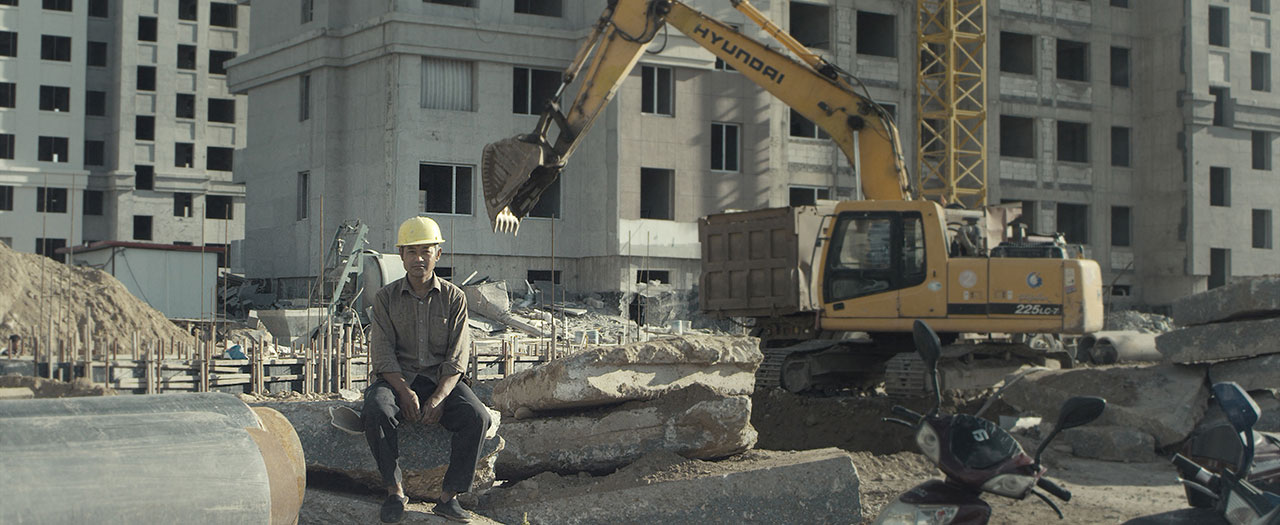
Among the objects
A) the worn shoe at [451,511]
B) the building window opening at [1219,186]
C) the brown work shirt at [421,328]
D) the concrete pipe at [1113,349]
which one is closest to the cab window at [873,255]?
the concrete pipe at [1113,349]

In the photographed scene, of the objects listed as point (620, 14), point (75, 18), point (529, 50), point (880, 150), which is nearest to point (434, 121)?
point (529, 50)

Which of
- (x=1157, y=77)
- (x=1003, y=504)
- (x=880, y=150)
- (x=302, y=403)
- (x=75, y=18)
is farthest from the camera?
(x=75, y=18)

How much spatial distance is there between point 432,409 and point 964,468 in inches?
128

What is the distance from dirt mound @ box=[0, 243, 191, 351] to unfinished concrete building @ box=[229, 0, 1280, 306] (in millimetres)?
5255

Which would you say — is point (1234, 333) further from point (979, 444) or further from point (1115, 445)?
point (979, 444)

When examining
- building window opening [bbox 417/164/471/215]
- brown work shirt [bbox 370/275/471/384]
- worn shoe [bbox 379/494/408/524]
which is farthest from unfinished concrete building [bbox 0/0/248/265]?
worn shoe [bbox 379/494/408/524]

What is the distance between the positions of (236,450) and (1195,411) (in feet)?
37.6

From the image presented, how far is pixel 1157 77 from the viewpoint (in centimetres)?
4203

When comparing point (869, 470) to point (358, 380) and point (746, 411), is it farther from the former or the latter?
point (358, 380)

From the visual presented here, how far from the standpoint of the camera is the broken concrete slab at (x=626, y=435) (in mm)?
8617

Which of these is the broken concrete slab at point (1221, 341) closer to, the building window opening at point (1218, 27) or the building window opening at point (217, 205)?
the building window opening at point (1218, 27)

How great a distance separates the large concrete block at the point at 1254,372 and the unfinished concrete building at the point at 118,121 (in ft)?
157

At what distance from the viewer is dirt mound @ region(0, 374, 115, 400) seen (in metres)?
13.5

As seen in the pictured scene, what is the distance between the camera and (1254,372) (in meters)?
13.9
